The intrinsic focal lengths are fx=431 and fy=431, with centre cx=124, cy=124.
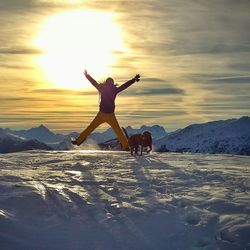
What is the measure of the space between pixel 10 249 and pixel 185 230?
273 cm

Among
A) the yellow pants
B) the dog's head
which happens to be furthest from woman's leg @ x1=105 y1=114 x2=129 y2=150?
the dog's head

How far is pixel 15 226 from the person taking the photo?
274 inches

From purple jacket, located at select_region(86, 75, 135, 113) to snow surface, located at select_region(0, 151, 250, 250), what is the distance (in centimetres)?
644

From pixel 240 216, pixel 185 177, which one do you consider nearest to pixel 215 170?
pixel 185 177

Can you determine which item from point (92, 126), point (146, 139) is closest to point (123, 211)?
point (92, 126)

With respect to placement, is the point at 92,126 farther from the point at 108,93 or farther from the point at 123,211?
Answer: the point at 123,211

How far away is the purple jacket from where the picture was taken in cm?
1722

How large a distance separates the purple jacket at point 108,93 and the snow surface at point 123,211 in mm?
6436

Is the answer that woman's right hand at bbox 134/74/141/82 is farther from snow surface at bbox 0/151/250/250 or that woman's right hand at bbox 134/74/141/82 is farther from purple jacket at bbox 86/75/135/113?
snow surface at bbox 0/151/250/250

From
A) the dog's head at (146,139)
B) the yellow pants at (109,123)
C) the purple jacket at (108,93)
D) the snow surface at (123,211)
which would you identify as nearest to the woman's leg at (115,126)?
the yellow pants at (109,123)

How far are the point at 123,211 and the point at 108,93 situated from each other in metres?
9.91

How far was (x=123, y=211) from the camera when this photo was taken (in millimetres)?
7715

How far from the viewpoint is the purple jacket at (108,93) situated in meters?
17.2

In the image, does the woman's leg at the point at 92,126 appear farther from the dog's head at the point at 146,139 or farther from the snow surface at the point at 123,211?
the snow surface at the point at 123,211
